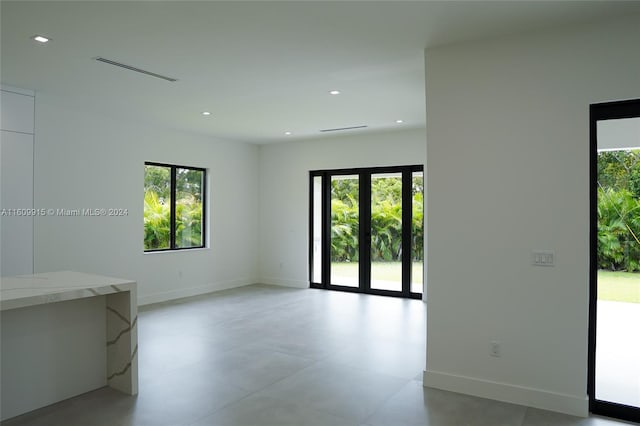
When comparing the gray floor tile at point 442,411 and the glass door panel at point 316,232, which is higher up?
the glass door panel at point 316,232

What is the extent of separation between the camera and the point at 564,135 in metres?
3.23

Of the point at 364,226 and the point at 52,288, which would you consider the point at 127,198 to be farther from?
the point at 364,226

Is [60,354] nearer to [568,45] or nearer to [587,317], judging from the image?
[587,317]

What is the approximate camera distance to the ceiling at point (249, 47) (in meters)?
3.03

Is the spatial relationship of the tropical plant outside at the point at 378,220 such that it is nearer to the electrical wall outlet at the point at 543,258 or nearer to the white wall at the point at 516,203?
the white wall at the point at 516,203

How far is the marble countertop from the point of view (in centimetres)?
291

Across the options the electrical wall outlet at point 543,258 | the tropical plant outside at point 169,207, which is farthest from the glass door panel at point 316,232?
the electrical wall outlet at point 543,258

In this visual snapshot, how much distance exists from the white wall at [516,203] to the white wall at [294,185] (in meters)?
4.04

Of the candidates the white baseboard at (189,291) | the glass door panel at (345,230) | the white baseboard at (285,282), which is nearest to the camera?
the white baseboard at (189,291)

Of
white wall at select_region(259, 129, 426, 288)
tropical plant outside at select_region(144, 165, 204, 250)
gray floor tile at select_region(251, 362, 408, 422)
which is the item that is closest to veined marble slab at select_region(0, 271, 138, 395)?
gray floor tile at select_region(251, 362, 408, 422)

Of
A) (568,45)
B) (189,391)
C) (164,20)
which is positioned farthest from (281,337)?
(568,45)

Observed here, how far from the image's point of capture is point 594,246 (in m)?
3.28

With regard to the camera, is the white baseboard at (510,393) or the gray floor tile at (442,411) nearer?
the gray floor tile at (442,411)

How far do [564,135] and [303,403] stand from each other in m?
2.69
